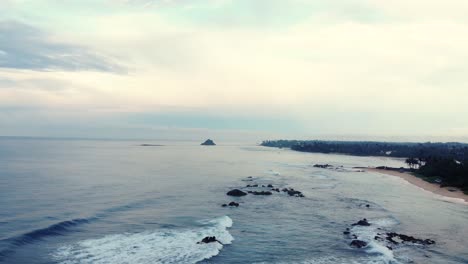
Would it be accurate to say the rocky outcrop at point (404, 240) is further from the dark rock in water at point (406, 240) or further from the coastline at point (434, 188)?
the coastline at point (434, 188)

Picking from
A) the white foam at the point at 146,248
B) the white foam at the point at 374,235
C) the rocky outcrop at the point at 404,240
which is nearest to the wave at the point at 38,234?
the white foam at the point at 146,248

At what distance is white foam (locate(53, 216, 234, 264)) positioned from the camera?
23.9 m

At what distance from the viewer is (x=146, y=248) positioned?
2617cm

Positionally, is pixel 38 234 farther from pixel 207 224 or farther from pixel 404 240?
pixel 404 240

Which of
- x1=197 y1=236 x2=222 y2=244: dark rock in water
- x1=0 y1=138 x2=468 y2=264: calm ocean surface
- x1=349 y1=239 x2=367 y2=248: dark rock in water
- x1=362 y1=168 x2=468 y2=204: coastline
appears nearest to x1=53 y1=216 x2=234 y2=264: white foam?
x1=0 y1=138 x2=468 y2=264: calm ocean surface

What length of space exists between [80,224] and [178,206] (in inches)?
463

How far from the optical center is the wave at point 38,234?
82.3 ft

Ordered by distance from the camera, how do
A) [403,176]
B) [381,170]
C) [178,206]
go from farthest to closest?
[381,170], [403,176], [178,206]

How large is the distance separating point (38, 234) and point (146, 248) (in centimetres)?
A: 889

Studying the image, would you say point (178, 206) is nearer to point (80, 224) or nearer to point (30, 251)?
point (80, 224)

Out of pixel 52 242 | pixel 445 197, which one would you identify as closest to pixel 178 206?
pixel 52 242

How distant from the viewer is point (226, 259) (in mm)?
24453

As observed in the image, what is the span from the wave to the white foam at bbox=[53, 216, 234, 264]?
10.0 ft

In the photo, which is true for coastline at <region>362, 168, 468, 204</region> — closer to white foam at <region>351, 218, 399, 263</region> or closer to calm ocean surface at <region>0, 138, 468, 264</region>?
calm ocean surface at <region>0, 138, 468, 264</region>
